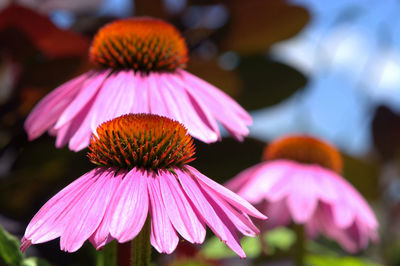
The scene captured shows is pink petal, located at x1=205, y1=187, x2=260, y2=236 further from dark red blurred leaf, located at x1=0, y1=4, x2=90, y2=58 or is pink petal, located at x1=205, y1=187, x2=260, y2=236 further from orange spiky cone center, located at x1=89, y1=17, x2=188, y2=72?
dark red blurred leaf, located at x1=0, y1=4, x2=90, y2=58

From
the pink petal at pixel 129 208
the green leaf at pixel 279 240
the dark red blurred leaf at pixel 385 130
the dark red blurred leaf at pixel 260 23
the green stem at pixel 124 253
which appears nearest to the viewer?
the pink petal at pixel 129 208

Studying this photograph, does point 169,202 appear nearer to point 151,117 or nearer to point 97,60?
point 151,117

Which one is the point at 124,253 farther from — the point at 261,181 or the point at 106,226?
the point at 106,226

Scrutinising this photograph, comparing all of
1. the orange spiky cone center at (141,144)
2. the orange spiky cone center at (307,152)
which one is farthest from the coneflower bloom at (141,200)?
the orange spiky cone center at (307,152)

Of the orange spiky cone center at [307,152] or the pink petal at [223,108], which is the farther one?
the orange spiky cone center at [307,152]

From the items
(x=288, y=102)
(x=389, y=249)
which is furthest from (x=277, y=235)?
(x=389, y=249)

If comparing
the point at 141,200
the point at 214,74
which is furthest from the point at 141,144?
the point at 214,74

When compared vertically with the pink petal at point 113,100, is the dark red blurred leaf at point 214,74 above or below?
below

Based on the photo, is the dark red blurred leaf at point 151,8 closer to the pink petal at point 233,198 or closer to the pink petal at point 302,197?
the pink petal at point 302,197
